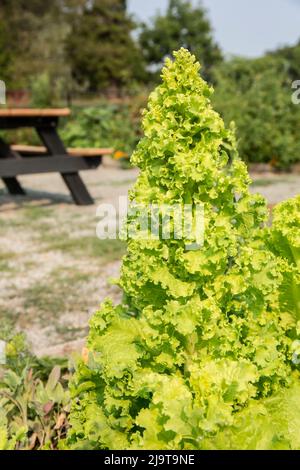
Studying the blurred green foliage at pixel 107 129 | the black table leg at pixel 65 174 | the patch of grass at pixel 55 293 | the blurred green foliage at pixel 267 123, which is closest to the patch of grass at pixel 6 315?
the patch of grass at pixel 55 293

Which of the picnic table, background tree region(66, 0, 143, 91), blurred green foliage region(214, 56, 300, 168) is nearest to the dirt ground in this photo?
the picnic table

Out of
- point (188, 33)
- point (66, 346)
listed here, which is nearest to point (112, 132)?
point (66, 346)

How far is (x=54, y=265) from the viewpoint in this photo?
5570 millimetres

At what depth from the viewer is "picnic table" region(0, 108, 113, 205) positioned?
25.8ft

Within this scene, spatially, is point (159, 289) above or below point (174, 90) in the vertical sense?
below

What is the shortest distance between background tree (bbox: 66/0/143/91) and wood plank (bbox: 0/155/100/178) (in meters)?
42.9

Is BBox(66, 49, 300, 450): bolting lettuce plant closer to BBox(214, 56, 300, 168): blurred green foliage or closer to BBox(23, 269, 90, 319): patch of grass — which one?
BBox(23, 269, 90, 319): patch of grass

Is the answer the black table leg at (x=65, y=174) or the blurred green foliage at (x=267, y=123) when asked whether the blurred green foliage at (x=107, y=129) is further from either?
the black table leg at (x=65, y=174)

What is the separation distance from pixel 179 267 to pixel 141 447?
49 cm

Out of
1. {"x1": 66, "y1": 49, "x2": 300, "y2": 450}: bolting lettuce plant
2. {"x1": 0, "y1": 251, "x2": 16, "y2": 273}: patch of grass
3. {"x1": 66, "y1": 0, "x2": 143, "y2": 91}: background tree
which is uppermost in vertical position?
{"x1": 66, "y1": 0, "x2": 143, "y2": 91}: background tree

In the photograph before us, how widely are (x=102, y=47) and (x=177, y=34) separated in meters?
8.29

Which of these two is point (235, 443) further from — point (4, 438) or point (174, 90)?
point (174, 90)

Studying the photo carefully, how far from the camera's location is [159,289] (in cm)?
175

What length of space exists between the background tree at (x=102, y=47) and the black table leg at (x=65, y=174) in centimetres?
4278
